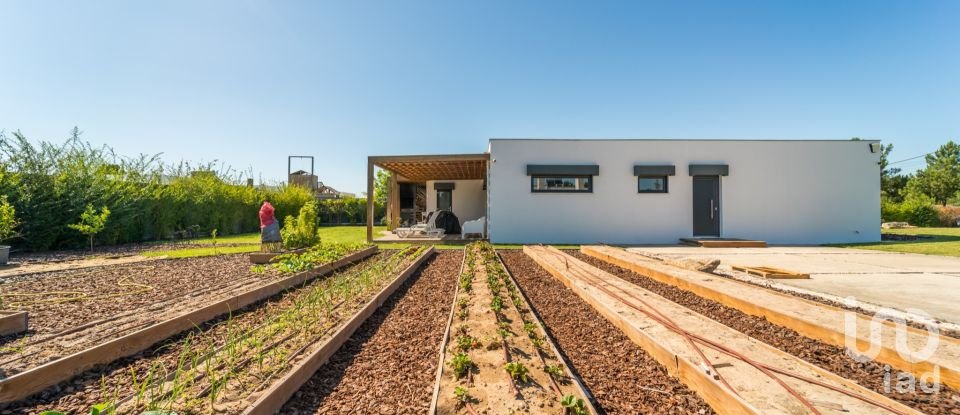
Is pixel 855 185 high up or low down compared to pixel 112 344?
up

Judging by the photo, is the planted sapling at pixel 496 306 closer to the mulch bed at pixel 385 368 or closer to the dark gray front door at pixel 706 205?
the mulch bed at pixel 385 368

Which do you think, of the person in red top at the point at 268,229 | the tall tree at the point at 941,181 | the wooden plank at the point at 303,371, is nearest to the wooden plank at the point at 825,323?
the wooden plank at the point at 303,371

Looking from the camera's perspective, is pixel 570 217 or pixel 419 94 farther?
pixel 419 94

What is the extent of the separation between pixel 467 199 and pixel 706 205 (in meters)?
9.23

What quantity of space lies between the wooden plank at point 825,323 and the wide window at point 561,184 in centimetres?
616

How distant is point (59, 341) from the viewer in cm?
263

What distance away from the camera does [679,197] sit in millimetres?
10797

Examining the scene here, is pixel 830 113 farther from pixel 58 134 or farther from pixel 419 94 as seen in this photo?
pixel 58 134

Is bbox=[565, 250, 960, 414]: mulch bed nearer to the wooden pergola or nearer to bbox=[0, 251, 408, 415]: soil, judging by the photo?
bbox=[0, 251, 408, 415]: soil

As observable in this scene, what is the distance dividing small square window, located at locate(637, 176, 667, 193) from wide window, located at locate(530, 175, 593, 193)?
1.51m

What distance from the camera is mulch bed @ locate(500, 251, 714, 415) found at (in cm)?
182

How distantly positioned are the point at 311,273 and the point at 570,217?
761 centimetres

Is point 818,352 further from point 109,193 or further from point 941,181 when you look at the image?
point 941,181

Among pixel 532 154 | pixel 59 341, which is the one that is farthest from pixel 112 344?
pixel 532 154
